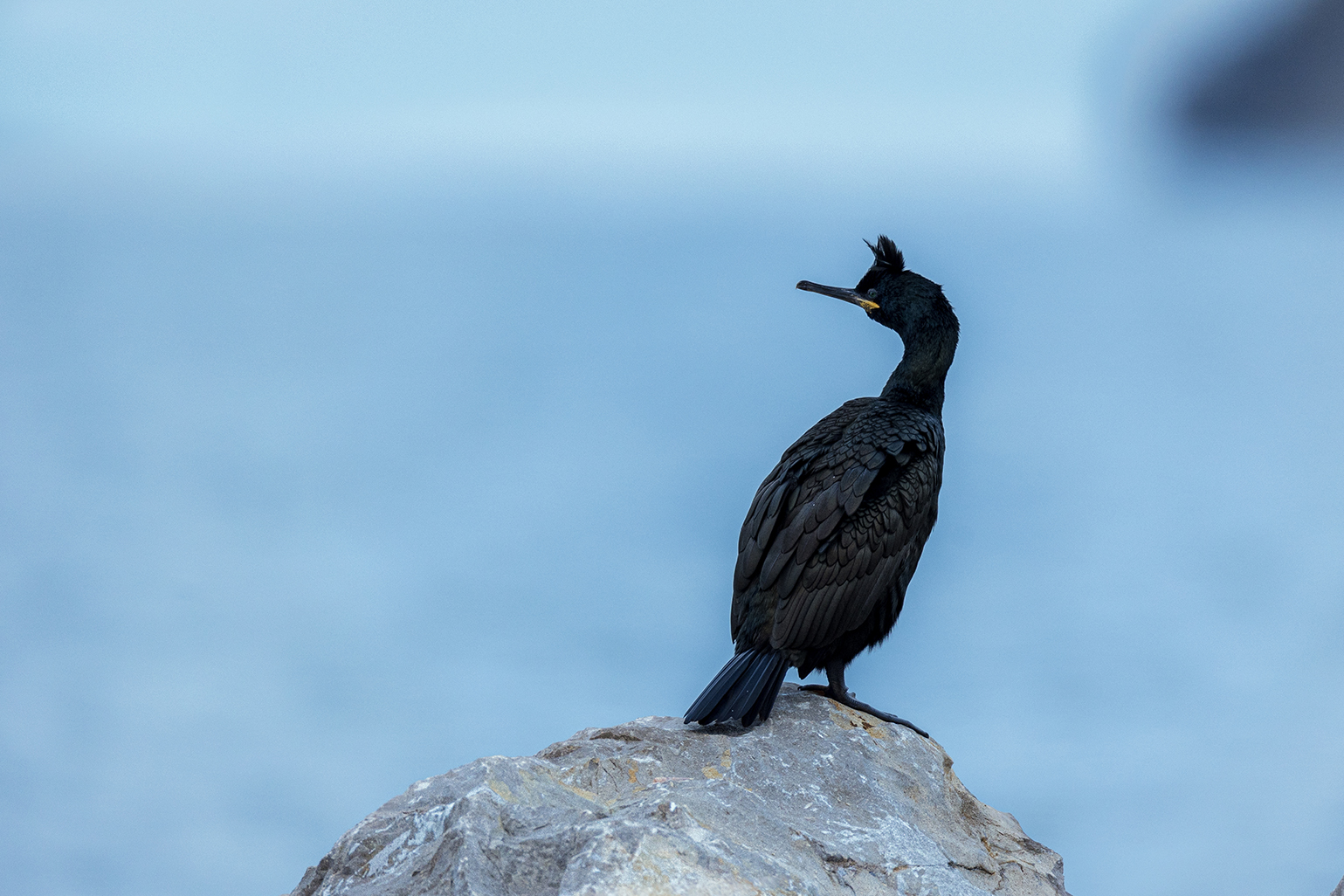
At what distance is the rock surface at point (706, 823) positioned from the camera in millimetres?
2709

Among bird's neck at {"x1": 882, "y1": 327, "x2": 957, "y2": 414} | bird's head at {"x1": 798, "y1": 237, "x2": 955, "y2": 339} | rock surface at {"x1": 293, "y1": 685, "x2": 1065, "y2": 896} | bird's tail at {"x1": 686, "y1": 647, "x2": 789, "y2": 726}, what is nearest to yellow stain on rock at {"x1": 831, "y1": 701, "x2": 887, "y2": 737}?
rock surface at {"x1": 293, "y1": 685, "x2": 1065, "y2": 896}

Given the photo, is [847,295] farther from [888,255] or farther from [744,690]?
[744,690]

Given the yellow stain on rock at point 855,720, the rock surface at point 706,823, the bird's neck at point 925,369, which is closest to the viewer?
the rock surface at point 706,823

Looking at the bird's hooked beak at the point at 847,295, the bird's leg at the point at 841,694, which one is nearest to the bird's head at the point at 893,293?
the bird's hooked beak at the point at 847,295

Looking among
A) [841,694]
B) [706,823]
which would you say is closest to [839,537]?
[841,694]

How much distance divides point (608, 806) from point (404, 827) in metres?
0.50

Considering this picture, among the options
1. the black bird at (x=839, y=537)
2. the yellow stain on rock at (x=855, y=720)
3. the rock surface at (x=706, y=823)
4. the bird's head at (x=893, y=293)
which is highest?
the bird's head at (x=893, y=293)

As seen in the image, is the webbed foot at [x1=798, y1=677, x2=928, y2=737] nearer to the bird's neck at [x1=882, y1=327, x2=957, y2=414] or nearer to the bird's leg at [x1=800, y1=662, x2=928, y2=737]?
the bird's leg at [x1=800, y1=662, x2=928, y2=737]

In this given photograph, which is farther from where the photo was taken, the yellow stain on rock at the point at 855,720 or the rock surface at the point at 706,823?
the yellow stain on rock at the point at 855,720

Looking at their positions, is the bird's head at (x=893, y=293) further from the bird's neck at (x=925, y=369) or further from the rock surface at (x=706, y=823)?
the rock surface at (x=706, y=823)

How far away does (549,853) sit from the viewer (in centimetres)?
275

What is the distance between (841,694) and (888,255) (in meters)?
1.56

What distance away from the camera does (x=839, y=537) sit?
3.96m

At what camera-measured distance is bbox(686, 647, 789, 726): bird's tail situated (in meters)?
3.65
